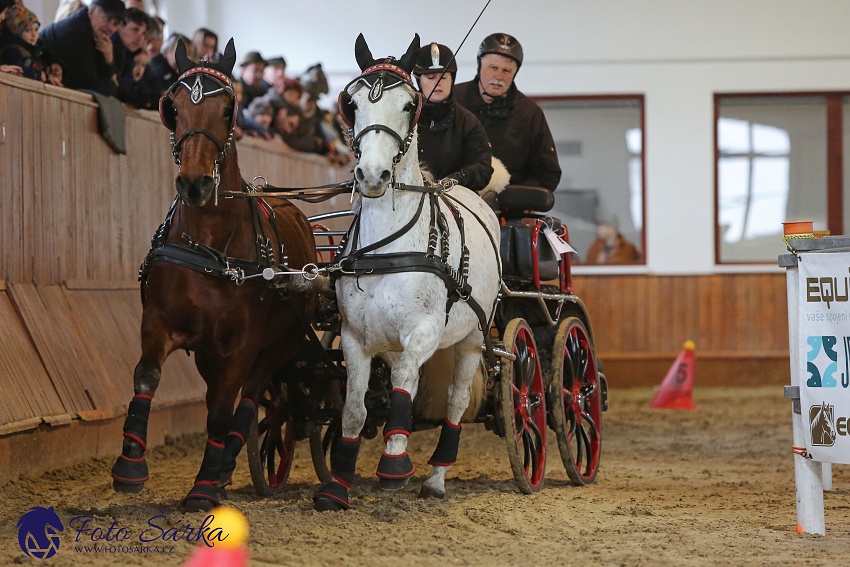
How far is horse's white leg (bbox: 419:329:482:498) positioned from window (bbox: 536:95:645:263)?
370 inches

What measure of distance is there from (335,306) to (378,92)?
166 cm

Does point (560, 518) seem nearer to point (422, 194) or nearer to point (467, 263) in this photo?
point (467, 263)

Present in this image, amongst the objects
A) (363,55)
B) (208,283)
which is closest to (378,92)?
(363,55)

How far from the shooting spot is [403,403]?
15.8 ft

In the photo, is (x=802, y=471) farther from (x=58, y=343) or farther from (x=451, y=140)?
(x=58, y=343)

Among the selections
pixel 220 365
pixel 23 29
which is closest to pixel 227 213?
pixel 220 365

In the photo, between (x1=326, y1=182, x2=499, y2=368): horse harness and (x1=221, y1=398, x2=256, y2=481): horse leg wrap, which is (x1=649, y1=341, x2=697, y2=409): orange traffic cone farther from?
(x1=221, y1=398, x2=256, y2=481): horse leg wrap

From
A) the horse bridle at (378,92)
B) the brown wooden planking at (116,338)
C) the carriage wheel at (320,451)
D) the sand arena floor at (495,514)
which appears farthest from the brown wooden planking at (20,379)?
the horse bridle at (378,92)

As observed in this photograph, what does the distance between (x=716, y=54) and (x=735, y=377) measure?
4225 millimetres

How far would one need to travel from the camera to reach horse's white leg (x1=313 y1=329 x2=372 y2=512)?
16.6 feet

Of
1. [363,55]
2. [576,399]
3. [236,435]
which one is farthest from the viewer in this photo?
[576,399]

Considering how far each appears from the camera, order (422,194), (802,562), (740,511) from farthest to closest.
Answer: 1. (740,511)
2. (422,194)
3. (802,562)

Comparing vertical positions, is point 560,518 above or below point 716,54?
below

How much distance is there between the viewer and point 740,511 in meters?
5.46
